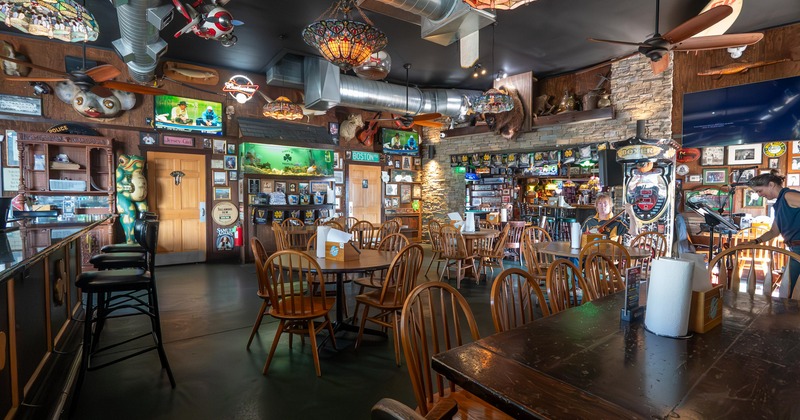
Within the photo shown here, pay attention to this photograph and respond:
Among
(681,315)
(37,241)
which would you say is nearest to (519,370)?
(681,315)

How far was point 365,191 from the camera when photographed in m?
9.57

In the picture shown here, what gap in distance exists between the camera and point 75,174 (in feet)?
20.8

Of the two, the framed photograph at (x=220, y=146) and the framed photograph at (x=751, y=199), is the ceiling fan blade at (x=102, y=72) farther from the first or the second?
the framed photograph at (x=751, y=199)

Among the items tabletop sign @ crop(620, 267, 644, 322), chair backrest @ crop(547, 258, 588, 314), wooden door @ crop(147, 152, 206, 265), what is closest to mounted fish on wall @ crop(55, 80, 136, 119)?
wooden door @ crop(147, 152, 206, 265)

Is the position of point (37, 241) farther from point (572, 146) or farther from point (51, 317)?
point (572, 146)

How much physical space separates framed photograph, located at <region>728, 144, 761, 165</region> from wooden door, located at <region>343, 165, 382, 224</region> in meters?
6.93

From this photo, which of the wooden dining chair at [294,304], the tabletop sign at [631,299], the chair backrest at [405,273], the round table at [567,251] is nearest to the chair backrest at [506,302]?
the tabletop sign at [631,299]

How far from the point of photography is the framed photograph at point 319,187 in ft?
28.3

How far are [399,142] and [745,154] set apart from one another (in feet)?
22.3

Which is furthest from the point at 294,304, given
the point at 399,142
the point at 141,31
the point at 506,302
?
the point at 399,142

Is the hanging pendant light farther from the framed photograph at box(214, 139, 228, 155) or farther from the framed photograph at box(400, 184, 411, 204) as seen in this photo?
the framed photograph at box(400, 184, 411, 204)

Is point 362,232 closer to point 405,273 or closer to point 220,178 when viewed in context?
point 405,273

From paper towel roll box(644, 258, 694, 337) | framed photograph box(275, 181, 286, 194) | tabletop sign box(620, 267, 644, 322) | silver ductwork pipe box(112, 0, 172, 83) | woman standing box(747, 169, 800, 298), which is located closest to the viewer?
paper towel roll box(644, 258, 694, 337)

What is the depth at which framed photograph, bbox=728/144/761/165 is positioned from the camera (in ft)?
19.3
